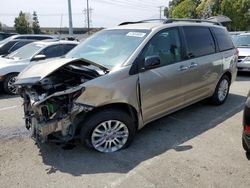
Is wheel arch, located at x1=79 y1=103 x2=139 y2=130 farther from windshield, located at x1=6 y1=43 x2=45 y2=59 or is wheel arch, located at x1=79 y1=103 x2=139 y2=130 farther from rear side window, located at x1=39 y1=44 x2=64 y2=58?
windshield, located at x1=6 y1=43 x2=45 y2=59

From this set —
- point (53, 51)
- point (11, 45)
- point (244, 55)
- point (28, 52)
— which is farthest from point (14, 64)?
point (244, 55)

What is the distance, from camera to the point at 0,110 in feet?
19.9

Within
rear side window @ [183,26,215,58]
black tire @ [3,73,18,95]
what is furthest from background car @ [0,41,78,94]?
rear side window @ [183,26,215,58]

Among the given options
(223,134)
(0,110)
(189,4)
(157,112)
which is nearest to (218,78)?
(223,134)

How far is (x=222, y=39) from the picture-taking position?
19.9 feet

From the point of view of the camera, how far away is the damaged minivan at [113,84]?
140 inches

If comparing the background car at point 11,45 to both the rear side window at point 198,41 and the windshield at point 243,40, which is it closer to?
the rear side window at point 198,41

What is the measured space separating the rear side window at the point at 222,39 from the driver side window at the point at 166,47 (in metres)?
1.56

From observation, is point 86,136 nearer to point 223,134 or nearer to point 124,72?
point 124,72

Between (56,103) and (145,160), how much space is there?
4.54ft

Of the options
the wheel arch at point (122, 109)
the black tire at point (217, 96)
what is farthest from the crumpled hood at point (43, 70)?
the black tire at point (217, 96)

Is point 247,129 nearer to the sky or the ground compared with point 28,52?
nearer to the ground

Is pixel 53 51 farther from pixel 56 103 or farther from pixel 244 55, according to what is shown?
pixel 244 55

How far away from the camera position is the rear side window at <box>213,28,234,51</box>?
589cm
